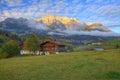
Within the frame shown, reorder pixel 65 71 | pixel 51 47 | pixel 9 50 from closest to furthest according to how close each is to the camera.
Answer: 1. pixel 65 71
2. pixel 9 50
3. pixel 51 47

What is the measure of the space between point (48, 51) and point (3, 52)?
40.2 meters

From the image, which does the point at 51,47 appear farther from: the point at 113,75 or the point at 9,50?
the point at 113,75

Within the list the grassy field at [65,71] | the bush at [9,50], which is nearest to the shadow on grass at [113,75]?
the grassy field at [65,71]

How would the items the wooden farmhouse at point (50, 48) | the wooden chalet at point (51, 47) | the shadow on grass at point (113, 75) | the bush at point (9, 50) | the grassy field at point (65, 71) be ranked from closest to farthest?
the shadow on grass at point (113, 75) < the grassy field at point (65, 71) < the bush at point (9, 50) < the wooden farmhouse at point (50, 48) < the wooden chalet at point (51, 47)

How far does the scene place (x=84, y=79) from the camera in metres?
21.4

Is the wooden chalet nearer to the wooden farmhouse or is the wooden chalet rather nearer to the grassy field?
the wooden farmhouse

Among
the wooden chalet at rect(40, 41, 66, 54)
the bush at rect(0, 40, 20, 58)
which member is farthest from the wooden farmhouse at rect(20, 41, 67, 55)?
the bush at rect(0, 40, 20, 58)

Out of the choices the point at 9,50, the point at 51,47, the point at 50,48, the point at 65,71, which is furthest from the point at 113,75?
the point at 50,48

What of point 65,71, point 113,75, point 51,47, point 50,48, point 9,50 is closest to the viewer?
point 113,75

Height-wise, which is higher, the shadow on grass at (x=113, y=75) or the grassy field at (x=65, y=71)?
the grassy field at (x=65, y=71)

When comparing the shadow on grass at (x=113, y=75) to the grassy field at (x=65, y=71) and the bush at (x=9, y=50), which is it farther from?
the bush at (x=9, y=50)

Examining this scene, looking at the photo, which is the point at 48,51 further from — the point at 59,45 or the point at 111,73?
the point at 111,73

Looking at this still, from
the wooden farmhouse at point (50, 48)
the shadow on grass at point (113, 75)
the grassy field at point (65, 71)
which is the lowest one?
the shadow on grass at point (113, 75)

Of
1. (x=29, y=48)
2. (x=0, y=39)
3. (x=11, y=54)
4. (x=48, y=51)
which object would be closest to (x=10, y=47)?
(x=11, y=54)
